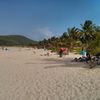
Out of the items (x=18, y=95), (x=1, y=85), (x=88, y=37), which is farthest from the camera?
(x=88, y=37)

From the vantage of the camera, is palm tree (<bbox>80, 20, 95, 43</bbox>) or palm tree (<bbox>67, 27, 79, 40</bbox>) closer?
palm tree (<bbox>80, 20, 95, 43</bbox>)

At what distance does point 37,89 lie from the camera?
26.7ft

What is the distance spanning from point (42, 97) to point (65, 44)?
176 ft

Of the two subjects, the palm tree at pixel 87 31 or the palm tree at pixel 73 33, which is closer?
the palm tree at pixel 87 31

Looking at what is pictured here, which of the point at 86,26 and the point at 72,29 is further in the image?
the point at 72,29

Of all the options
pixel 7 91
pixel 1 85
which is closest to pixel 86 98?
pixel 7 91

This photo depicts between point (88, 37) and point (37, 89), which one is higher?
point (88, 37)

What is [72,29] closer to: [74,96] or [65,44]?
[65,44]

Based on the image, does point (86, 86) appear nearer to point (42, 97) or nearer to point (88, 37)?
point (42, 97)

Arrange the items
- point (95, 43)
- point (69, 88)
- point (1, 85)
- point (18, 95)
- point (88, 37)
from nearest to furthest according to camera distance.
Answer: point (18, 95), point (69, 88), point (1, 85), point (95, 43), point (88, 37)

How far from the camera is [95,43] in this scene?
57.0 ft

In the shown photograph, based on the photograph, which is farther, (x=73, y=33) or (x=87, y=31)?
(x=73, y=33)

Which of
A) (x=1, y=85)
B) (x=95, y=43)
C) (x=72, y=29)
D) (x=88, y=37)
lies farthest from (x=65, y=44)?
(x=1, y=85)

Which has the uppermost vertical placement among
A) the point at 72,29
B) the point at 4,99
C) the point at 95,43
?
the point at 72,29
